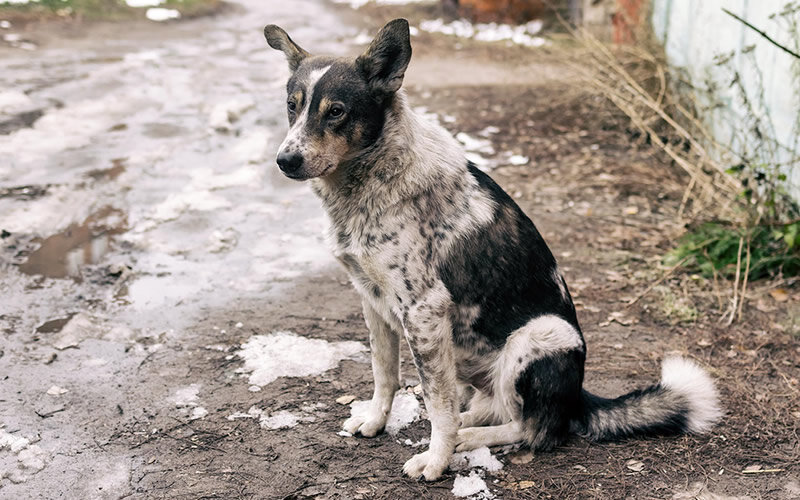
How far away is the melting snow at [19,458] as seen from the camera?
3.39 m

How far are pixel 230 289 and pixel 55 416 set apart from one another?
171 cm

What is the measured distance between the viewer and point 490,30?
1436 cm

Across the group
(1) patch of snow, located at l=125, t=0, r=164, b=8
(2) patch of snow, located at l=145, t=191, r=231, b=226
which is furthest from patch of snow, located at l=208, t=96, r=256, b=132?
(1) patch of snow, located at l=125, t=0, r=164, b=8

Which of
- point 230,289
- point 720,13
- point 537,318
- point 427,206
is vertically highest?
point 720,13

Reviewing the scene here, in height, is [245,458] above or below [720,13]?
below

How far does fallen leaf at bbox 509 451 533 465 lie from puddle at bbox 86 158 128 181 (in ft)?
16.5

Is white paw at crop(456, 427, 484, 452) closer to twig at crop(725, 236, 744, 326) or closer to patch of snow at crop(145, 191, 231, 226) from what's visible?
twig at crop(725, 236, 744, 326)

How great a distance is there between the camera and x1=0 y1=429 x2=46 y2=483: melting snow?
11.1 ft

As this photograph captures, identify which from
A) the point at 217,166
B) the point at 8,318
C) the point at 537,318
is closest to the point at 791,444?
the point at 537,318

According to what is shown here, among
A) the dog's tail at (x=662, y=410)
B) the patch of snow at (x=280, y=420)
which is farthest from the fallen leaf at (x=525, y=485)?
the patch of snow at (x=280, y=420)

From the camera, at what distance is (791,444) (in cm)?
373

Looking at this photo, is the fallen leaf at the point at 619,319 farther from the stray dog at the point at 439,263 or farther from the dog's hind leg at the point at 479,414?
the dog's hind leg at the point at 479,414

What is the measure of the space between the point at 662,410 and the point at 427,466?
1.20 metres

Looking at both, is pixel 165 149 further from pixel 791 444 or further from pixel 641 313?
pixel 791 444
